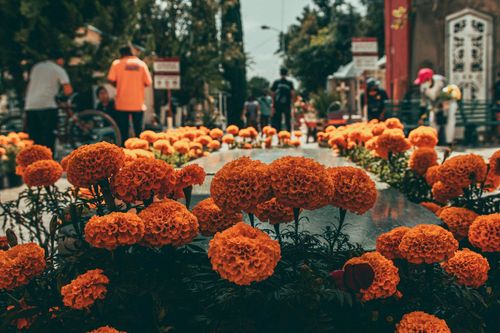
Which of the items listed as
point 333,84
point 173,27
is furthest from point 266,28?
point 173,27

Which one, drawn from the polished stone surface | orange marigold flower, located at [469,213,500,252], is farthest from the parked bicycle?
orange marigold flower, located at [469,213,500,252]

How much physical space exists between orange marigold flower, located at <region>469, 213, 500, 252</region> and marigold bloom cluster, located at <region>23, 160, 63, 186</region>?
196 cm

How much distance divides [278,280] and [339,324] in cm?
27

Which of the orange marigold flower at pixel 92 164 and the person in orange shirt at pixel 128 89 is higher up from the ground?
the person in orange shirt at pixel 128 89

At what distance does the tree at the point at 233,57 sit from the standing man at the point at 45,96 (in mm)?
13674

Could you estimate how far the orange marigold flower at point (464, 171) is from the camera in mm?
3127

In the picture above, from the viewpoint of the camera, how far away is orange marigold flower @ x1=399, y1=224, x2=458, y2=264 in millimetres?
2131

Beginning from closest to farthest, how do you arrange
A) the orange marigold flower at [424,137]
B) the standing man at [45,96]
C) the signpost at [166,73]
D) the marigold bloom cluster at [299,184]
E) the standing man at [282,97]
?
the marigold bloom cluster at [299,184]
the orange marigold flower at [424,137]
the standing man at [45,96]
the standing man at [282,97]
the signpost at [166,73]

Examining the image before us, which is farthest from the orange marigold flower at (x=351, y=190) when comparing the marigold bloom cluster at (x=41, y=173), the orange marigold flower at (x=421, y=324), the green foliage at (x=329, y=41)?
the green foliage at (x=329, y=41)

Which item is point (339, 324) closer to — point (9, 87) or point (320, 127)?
point (9, 87)

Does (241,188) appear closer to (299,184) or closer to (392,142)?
(299,184)

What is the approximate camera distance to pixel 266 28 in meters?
59.7

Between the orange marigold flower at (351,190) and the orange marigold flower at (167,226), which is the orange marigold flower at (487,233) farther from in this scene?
the orange marigold flower at (167,226)

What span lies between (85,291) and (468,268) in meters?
1.30
